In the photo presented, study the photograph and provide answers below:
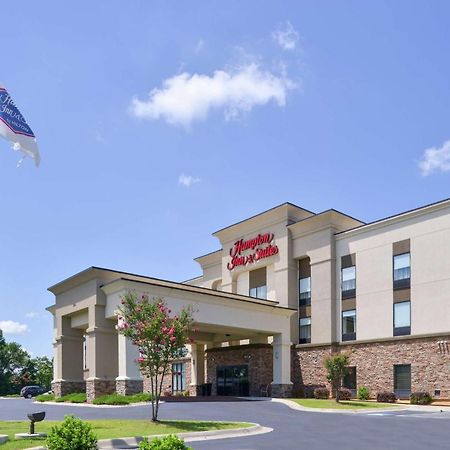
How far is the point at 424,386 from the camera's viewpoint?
38531 mm

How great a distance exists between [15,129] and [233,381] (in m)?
33.5

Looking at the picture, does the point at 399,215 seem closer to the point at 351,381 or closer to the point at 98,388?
the point at 351,381

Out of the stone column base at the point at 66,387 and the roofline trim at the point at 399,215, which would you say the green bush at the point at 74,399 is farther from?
the roofline trim at the point at 399,215

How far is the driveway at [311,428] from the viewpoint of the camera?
17.2m

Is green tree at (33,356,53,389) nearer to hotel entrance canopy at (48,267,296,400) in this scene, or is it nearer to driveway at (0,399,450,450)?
hotel entrance canopy at (48,267,296,400)

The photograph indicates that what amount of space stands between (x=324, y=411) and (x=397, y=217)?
15.7m

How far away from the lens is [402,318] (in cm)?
4075

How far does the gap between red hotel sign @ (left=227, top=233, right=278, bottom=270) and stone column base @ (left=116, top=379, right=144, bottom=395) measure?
54.2 ft

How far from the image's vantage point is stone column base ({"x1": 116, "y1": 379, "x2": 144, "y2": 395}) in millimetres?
36562

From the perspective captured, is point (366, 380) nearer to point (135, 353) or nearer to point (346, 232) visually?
point (346, 232)

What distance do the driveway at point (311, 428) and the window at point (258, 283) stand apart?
17336mm

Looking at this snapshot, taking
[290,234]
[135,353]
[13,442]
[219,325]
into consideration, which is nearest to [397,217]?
[290,234]

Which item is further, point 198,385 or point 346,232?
point 198,385

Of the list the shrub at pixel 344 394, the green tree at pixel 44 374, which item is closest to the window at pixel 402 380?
the shrub at pixel 344 394
